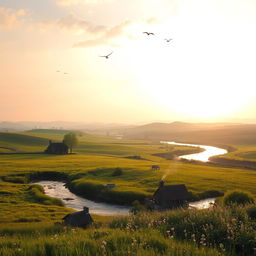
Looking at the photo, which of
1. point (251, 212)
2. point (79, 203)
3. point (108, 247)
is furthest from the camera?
point (79, 203)

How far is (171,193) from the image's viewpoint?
56.2 metres

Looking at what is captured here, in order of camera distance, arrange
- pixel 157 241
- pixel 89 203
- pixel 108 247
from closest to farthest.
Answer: pixel 108 247
pixel 157 241
pixel 89 203

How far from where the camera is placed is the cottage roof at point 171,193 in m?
55.2

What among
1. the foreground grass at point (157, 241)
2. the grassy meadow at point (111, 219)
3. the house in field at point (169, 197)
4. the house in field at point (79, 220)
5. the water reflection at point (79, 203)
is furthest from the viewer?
the water reflection at point (79, 203)

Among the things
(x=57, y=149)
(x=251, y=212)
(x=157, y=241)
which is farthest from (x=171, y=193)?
(x=57, y=149)

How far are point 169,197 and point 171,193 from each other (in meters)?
1.11

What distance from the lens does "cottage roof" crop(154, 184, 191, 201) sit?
55159 millimetres

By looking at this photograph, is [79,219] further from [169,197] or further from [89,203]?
[89,203]

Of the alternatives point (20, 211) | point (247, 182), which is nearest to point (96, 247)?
point (20, 211)

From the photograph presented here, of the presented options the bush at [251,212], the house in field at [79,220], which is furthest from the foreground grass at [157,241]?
the house in field at [79,220]

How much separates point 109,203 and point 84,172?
102 ft

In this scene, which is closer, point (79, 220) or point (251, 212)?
point (251, 212)

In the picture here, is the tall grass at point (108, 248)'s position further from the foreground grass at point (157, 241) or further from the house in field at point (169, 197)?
the house in field at point (169, 197)

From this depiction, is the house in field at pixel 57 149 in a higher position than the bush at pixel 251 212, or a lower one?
lower
